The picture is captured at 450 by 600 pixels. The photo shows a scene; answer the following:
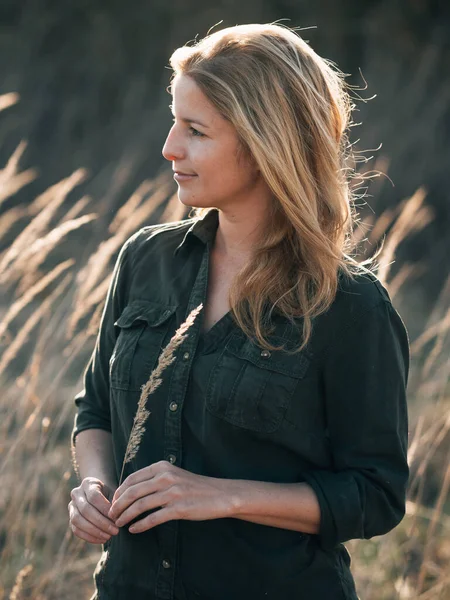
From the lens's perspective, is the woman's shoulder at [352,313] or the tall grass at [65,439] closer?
the woman's shoulder at [352,313]

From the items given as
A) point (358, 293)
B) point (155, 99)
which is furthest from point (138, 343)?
point (155, 99)

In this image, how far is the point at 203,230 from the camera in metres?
2.23

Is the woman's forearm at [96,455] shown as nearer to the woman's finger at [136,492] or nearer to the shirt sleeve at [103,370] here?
the shirt sleeve at [103,370]

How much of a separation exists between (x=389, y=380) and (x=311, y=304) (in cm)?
24

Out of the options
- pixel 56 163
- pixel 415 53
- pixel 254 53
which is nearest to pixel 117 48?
pixel 56 163

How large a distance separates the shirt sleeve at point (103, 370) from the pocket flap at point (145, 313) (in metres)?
0.07

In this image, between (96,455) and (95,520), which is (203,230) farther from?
(95,520)

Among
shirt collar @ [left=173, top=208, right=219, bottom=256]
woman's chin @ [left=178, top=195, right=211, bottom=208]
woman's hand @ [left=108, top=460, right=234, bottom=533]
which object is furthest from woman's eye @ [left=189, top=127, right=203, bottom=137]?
woman's hand @ [left=108, top=460, right=234, bottom=533]

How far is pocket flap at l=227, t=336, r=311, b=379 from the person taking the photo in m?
1.96

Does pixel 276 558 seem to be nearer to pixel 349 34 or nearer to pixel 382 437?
pixel 382 437

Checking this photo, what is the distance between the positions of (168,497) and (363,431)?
0.44m

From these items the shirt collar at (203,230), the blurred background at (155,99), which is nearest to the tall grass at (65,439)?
the shirt collar at (203,230)

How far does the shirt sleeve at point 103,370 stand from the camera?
223cm

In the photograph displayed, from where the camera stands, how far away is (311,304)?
1.99 m
